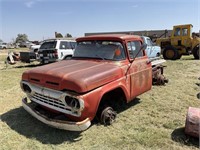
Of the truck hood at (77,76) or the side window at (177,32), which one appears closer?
the truck hood at (77,76)

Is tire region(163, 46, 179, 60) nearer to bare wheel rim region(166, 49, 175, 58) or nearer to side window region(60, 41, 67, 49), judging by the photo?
bare wheel rim region(166, 49, 175, 58)

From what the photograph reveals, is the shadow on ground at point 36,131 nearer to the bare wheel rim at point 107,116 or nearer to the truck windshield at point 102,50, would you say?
the bare wheel rim at point 107,116

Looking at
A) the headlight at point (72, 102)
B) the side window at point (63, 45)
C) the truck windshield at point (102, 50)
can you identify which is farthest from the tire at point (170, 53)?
the headlight at point (72, 102)

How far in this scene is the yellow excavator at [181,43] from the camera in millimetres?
15922

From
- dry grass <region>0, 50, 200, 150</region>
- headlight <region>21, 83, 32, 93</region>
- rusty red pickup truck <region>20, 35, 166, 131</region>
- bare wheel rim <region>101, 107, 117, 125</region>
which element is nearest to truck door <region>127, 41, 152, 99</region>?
rusty red pickup truck <region>20, 35, 166, 131</region>

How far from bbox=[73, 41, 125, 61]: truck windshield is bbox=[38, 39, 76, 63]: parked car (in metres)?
7.57

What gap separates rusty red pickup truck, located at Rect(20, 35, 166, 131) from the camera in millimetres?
3848

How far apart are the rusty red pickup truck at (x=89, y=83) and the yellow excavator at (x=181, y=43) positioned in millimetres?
11299

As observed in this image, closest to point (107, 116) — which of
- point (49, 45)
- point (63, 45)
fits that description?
point (63, 45)

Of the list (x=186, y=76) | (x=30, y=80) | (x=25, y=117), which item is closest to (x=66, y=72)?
(x=30, y=80)

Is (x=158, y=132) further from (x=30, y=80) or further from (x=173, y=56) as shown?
(x=173, y=56)

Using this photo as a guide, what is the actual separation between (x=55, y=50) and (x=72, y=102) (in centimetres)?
961

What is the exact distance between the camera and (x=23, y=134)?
4.32m

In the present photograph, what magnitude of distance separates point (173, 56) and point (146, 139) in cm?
1328
